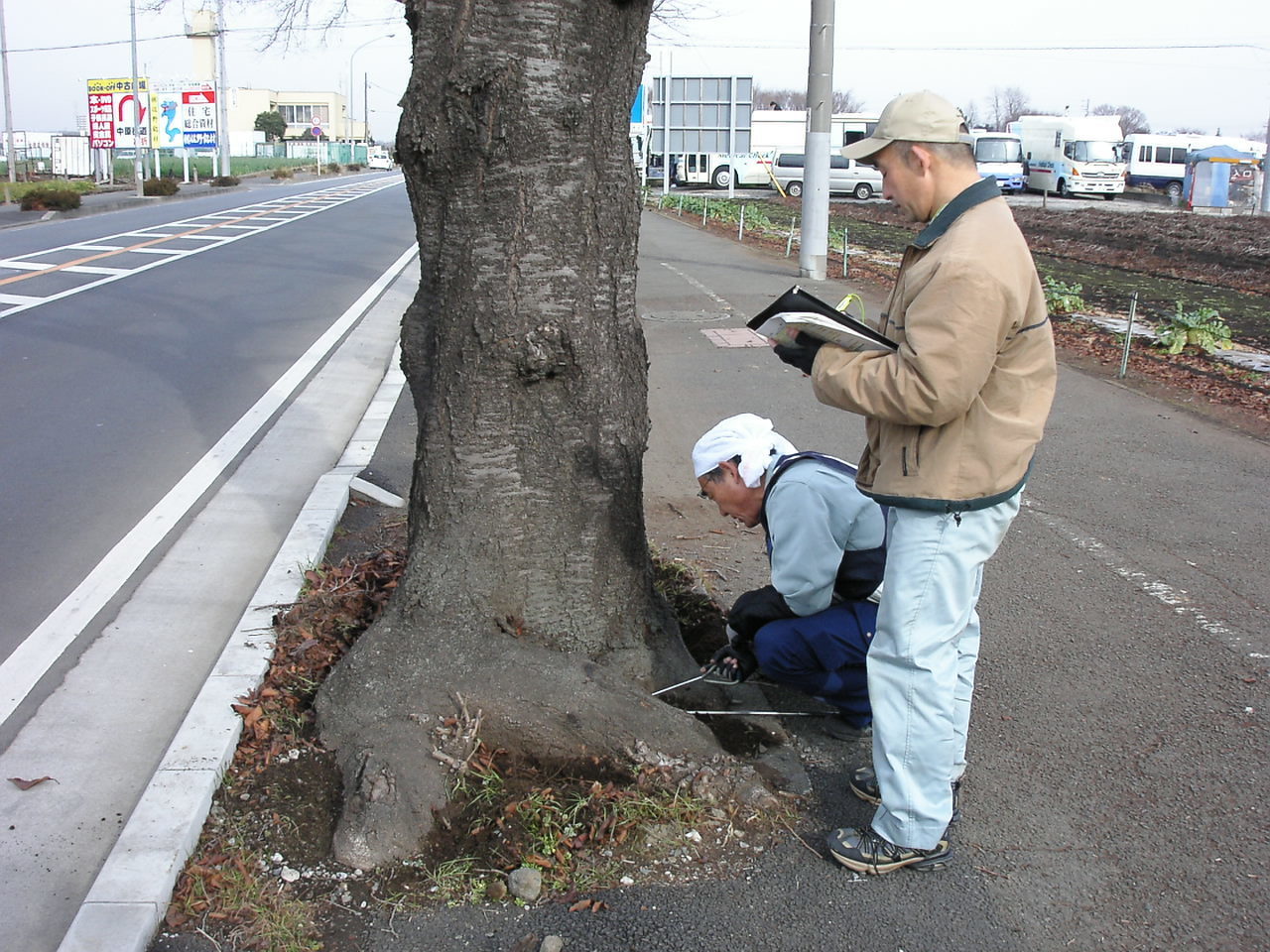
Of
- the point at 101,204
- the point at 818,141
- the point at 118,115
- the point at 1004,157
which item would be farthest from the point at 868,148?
the point at 118,115

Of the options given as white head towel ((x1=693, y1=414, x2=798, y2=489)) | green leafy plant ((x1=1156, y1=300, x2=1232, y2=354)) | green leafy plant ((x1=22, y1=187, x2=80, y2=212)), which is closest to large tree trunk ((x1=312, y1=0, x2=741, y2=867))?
white head towel ((x1=693, y1=414, x2=798, y2=489))

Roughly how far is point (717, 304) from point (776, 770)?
38.5ft

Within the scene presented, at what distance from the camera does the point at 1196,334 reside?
11.4 m

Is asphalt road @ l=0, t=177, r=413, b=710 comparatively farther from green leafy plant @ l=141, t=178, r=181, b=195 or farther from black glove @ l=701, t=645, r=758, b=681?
green leafy plant @ l=141, t=178, r=181, b=195

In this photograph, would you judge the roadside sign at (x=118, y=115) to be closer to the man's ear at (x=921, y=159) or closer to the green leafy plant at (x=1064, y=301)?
the green leafy plant at (x=1064, y=301)

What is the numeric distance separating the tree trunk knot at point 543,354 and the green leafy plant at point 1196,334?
31.3ft

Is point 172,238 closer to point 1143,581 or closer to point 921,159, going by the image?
point 1143,581

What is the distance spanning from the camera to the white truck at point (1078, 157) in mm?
49125

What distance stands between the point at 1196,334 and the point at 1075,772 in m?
9.11

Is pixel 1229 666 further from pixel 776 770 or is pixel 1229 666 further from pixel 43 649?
pixel 43 649

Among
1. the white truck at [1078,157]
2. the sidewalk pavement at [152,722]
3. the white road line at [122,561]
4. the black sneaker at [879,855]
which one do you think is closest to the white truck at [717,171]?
the white truck at [1078,157]

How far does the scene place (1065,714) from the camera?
3.97 meters

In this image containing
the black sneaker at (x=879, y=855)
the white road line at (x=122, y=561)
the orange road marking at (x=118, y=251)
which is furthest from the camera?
the orange road marking at (x=118, y=251)

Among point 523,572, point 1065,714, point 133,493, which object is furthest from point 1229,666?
point 133,493
